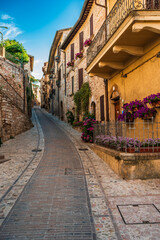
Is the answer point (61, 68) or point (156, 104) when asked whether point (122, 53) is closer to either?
point (156, 104)

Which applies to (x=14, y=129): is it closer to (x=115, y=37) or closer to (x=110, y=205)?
(x=115, y=37)

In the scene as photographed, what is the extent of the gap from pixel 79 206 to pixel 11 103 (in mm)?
11985

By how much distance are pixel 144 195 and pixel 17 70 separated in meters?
18.5

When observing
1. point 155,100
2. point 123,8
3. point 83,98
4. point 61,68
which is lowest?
point 155,100

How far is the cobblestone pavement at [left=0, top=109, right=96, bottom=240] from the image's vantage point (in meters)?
2.79

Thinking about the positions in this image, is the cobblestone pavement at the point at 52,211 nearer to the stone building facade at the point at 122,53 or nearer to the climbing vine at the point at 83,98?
the stone building facade at the point at 122,53

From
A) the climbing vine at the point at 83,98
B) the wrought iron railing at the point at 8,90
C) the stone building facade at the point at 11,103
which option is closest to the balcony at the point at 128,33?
the climbing vine at the point at 83,98

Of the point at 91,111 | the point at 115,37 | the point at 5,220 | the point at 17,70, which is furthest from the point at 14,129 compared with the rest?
the point at 5,220

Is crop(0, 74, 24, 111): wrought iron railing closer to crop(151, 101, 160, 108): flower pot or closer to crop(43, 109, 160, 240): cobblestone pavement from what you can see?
crop(151, 101, 160, 108): flower pot

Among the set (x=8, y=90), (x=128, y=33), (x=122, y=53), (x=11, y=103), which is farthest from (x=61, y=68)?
(x=128, y=33)

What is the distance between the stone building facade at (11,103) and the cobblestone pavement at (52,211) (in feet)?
27.7

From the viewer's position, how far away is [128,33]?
5793mm

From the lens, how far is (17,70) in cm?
1944

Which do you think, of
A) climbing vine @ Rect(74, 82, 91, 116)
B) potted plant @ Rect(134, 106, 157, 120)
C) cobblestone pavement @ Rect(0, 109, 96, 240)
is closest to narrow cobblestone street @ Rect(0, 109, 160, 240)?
cobblestone pavement @ Rect(0, 109, 96, 240)
